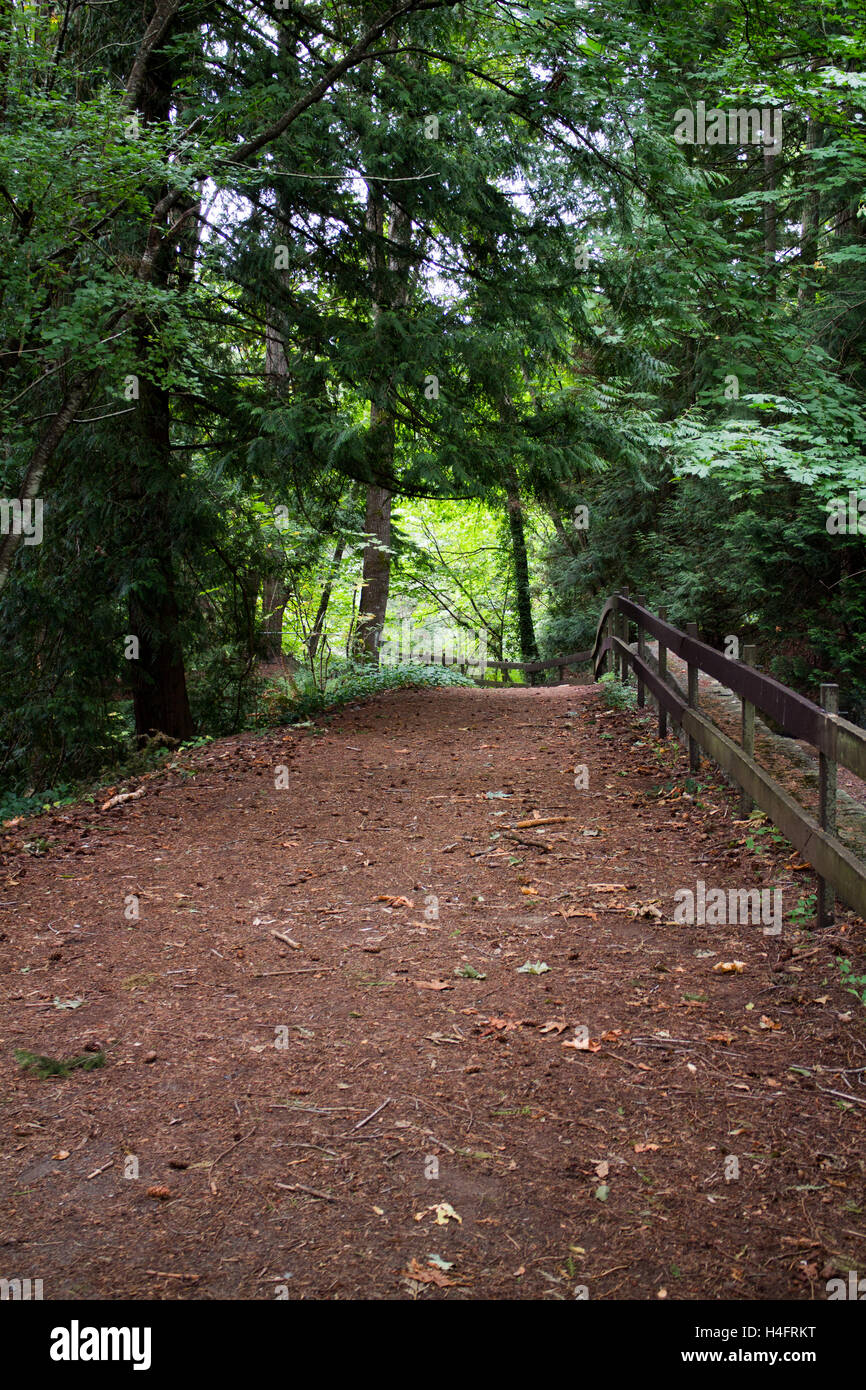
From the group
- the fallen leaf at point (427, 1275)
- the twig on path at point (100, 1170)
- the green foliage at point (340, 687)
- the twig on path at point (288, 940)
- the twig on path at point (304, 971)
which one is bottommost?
the twig on path at point (100, 1170)

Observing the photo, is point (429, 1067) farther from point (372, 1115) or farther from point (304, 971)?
point (304, 971)

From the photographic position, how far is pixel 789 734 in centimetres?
648

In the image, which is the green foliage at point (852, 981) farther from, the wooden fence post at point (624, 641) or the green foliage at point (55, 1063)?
the wooden fence post at point (624, 641)

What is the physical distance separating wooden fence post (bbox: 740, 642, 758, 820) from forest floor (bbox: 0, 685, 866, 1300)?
16 cm

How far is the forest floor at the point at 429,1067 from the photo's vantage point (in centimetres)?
293

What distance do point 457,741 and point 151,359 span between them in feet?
17.1

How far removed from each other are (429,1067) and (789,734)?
3715mm

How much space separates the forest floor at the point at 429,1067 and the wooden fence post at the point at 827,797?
139 millimetres

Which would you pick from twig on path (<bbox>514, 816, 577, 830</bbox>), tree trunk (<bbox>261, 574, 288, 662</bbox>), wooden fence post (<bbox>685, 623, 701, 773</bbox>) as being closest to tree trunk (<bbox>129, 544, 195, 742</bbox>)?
tree trunk (<bbox>261, 574, 288, 662</bbox>)

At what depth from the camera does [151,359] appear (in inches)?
316

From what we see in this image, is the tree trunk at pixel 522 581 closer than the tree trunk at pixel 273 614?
No

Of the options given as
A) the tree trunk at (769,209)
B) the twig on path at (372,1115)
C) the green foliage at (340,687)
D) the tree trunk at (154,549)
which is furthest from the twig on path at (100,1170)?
the tree trunk at (769,209)
